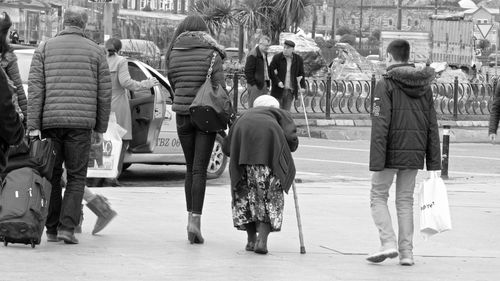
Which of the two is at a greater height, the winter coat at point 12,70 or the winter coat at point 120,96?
the winter coat at point 12,70

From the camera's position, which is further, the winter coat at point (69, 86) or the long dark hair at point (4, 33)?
the winter coat at point (69, 86)

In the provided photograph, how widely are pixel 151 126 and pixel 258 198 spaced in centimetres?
583

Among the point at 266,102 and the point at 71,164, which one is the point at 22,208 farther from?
the point at 266,102

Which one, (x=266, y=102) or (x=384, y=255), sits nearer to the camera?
(x=384, y=255)

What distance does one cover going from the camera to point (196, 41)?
10.3m

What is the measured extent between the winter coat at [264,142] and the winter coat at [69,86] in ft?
3.44

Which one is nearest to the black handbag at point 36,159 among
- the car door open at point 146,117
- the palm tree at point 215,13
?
the car door open at point 146,117

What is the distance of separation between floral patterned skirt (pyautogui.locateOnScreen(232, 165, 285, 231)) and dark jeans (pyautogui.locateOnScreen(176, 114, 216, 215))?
40cm

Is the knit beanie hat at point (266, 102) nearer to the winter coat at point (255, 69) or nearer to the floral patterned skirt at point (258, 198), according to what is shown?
the floral patterned skirt at point (258, 198)

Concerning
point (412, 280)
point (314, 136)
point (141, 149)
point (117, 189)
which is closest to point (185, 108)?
point (412, 280)

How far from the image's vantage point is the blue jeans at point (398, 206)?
9578 millimetres

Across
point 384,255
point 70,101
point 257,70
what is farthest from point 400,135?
point 257,70

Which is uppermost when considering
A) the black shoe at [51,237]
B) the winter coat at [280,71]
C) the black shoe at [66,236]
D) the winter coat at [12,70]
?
the winter coat at [12,70]

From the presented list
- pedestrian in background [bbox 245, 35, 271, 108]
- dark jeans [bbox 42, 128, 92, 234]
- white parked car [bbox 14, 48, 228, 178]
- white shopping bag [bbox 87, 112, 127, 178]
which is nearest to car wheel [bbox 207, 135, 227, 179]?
white parked car [bbox 14, 48, 228, 178]
